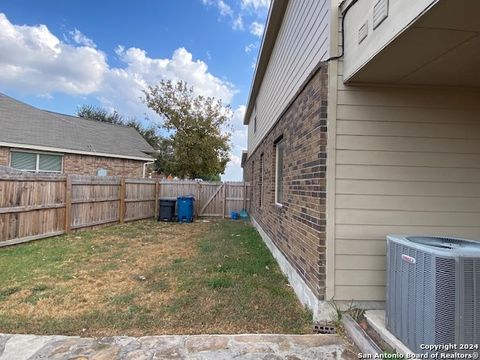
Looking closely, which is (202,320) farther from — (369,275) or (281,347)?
(369,275)

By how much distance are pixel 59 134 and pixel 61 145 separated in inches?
46.8

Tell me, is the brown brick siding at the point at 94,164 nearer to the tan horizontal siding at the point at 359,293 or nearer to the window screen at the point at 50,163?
the window screen at the point at 50,163

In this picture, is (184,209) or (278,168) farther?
(184,209)

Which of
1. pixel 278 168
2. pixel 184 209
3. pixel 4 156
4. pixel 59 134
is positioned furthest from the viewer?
pixel 59 134

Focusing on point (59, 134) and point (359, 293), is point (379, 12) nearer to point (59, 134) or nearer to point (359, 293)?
point (359, 293)

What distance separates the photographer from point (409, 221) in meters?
3.12

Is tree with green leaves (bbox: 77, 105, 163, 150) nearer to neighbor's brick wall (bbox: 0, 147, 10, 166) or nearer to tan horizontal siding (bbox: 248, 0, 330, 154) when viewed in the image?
neighbor's brick wall (bbox: 0, 147, 10, 166)

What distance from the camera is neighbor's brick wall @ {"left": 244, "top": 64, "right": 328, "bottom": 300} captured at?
3.16 m

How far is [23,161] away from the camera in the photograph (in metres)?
12.6

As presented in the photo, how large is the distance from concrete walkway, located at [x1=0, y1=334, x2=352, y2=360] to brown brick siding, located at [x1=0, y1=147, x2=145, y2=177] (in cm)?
1197

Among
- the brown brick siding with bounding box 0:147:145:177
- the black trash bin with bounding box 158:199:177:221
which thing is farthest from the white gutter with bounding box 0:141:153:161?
the black trash bin with bounding box 158:199:177:221

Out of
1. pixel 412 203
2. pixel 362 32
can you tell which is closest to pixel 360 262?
pixel 412 203

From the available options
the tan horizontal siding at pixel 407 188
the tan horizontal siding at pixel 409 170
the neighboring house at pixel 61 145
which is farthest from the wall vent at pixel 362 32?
the neighboring house at pixel 61 145

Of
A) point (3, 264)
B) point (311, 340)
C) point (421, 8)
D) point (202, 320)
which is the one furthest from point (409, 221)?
point (3, 264)
